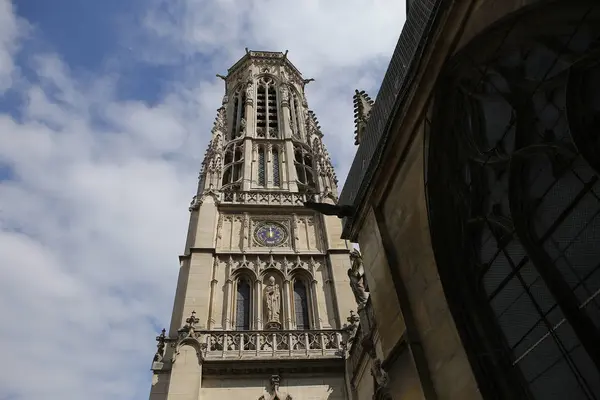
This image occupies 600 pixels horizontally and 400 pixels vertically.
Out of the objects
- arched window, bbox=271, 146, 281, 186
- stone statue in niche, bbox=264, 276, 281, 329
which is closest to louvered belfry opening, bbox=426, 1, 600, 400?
stone statue in niche, bbox=264, 276, 281, 329

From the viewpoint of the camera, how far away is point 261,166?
91.9 feet

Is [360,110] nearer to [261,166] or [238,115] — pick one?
[261,166]

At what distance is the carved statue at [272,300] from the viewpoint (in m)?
18.3

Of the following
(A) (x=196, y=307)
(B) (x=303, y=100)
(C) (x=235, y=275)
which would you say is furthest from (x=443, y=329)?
(B) (x=303, y=100)

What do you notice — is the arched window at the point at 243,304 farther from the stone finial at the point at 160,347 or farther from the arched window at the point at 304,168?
the arched window at the point at 304,168

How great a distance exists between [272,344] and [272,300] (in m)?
2.44

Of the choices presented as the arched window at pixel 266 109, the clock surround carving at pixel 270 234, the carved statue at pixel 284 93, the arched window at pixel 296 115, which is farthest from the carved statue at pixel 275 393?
the carved statue at pixel 284 93

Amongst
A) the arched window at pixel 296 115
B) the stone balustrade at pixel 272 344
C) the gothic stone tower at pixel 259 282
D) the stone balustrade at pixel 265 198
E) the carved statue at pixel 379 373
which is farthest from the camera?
the arched window at pixel 296 115

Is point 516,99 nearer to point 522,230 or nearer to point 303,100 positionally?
point 522,230

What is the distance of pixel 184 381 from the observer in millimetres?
14750

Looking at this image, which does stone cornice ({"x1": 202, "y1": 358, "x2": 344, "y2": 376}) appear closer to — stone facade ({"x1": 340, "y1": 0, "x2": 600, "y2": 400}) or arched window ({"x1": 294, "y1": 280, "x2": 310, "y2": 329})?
arched window ({"x1": 294, "y1": 280, "x2": 310, "y2": 329})

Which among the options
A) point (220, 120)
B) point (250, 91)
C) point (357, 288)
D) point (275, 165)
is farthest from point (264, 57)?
point (357, 288)

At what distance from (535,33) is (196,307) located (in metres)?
15.6

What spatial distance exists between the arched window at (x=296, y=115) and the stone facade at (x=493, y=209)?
83.6ft
